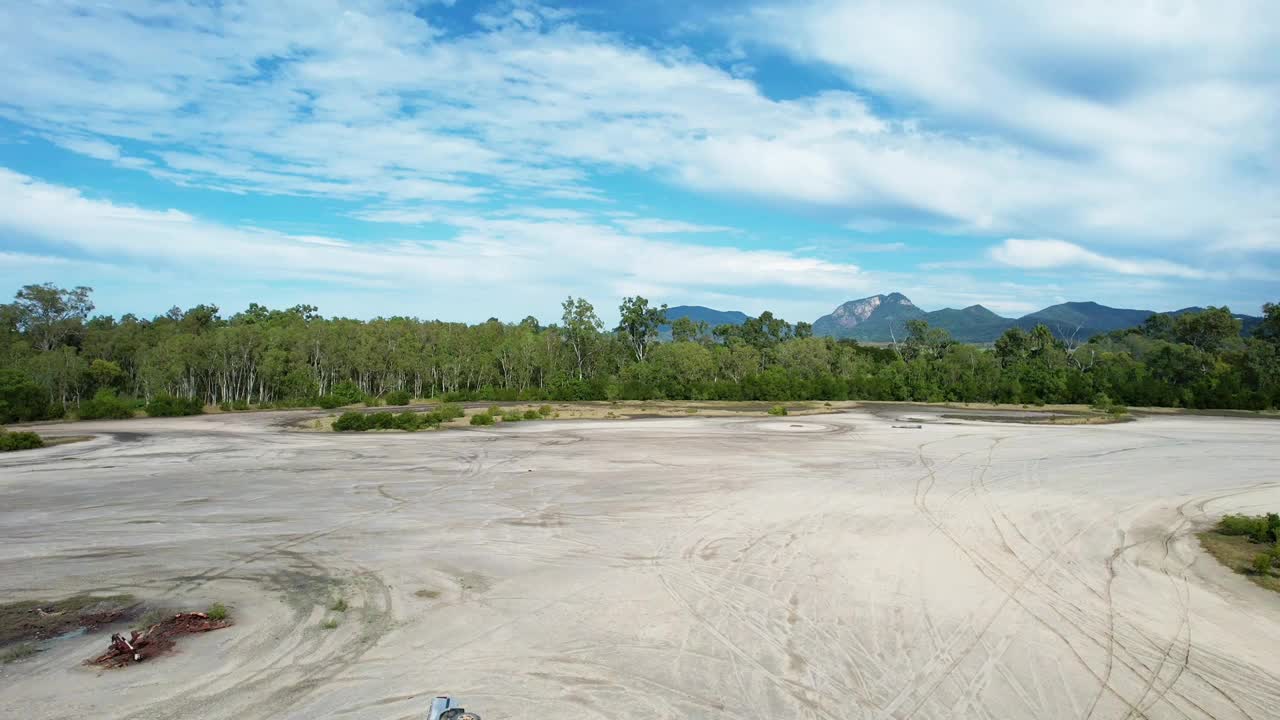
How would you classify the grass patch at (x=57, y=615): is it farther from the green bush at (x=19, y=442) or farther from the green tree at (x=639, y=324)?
the green tree at (x=639, y=324)

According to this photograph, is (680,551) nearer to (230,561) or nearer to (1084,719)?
(1084,719)

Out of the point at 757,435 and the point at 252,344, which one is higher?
the point at 252,344

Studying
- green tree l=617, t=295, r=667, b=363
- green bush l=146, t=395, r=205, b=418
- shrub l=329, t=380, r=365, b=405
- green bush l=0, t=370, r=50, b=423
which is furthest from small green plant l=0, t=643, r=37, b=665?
green tree l=617, t=295, r=667, b=363

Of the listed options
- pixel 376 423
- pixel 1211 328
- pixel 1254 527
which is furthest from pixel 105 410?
pixel 1211 328

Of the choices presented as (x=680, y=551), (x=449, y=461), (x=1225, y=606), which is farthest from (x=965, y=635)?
(x=449, y=461)

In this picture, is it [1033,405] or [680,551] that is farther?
[1033,405]

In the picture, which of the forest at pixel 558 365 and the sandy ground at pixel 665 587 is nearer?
the sandy ground at pixel 665 587

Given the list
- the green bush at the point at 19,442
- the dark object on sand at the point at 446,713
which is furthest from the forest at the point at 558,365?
the dark object on sand at the point at 446,713

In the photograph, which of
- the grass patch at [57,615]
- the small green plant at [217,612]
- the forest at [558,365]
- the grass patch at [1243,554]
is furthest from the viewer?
the forest at [558,365]
